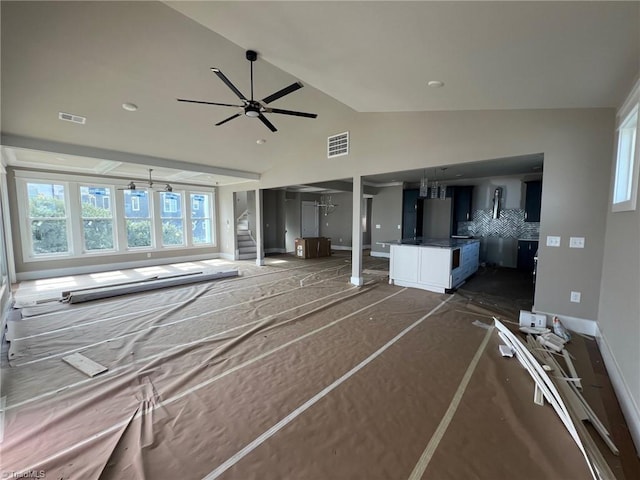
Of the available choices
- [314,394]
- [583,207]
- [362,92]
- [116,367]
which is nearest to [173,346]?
[116,367]

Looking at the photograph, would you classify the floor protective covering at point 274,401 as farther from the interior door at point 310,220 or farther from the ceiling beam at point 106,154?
the interior door at point 310,220

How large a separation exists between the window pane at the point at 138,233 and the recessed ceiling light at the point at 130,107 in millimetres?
Answer: 4610

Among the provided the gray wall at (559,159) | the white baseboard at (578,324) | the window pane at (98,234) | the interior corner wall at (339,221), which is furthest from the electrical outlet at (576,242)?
the window pane at (98,234)

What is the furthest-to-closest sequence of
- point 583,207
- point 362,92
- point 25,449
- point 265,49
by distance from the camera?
point 362,92, point 583,207, point 265,49, point 25,449

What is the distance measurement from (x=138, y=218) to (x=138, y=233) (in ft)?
1.46

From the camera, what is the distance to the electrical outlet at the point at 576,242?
3429mm

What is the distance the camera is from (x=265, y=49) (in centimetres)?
303

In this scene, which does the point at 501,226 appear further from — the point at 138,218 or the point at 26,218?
the point at 26,218

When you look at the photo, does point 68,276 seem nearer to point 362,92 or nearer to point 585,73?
point 362,92

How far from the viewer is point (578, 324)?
3.53 m

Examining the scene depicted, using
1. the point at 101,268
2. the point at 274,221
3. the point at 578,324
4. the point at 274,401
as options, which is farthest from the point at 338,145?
the point at 101,268

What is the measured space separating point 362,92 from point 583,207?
317cm

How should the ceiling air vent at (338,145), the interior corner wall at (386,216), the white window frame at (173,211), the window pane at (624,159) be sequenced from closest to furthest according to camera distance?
the window pane at (624,159)
the ceiling air vent at (338,145)
the white window frame at (173,211)
the interior corner wall at (386,216)

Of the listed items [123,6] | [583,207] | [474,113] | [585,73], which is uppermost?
[123,6]
